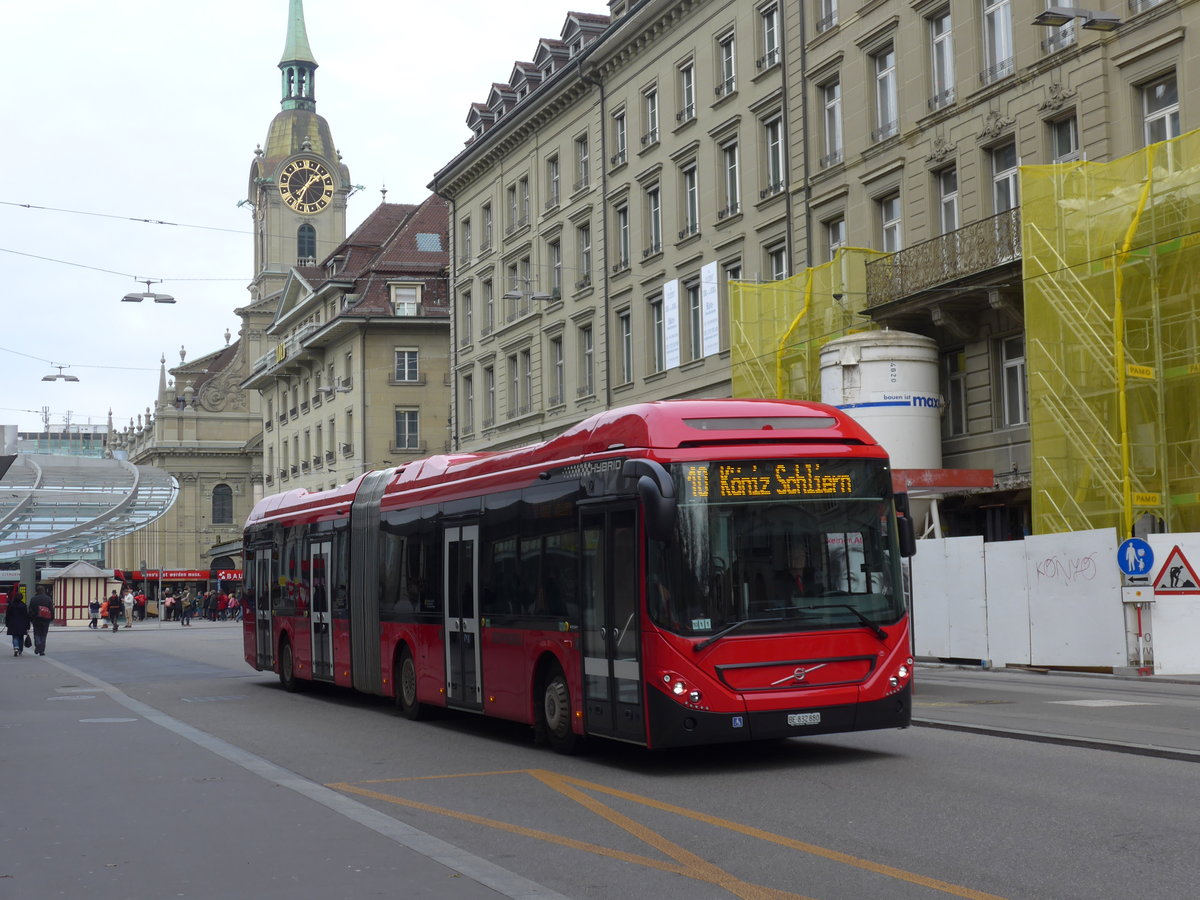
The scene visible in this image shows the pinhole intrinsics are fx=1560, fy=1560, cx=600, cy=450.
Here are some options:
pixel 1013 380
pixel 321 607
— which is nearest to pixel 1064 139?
pixel 1013 380

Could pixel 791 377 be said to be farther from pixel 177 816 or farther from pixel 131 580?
pixel 131 580

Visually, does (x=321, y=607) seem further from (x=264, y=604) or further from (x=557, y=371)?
(x=557, y=371)

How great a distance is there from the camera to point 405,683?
58.5 feet

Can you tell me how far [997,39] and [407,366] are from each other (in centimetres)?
4683

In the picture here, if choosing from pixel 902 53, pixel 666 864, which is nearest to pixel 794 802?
pixel 666 864

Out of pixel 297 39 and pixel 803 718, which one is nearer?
pixel 803 718

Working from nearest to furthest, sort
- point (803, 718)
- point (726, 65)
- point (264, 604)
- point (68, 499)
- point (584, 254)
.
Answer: point (803, 718)
point (264, 604)
point (726, 65)
point (584, 254)
point (68, 499)

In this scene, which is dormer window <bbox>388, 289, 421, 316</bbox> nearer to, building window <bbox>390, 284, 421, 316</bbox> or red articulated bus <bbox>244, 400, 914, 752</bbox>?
building window <bbox>390, 284, 421, 316</bbox>

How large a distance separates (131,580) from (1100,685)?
8353 cm

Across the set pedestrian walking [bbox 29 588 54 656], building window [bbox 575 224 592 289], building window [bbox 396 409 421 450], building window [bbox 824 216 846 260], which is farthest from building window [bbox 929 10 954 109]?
building window [bbox 396 409 421 450]

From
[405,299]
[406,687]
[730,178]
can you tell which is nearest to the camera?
[406,687]

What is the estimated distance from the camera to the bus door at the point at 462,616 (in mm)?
15367

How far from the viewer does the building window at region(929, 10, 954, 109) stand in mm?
30891

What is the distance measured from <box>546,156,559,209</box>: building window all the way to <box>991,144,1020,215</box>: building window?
21458 millimetres
